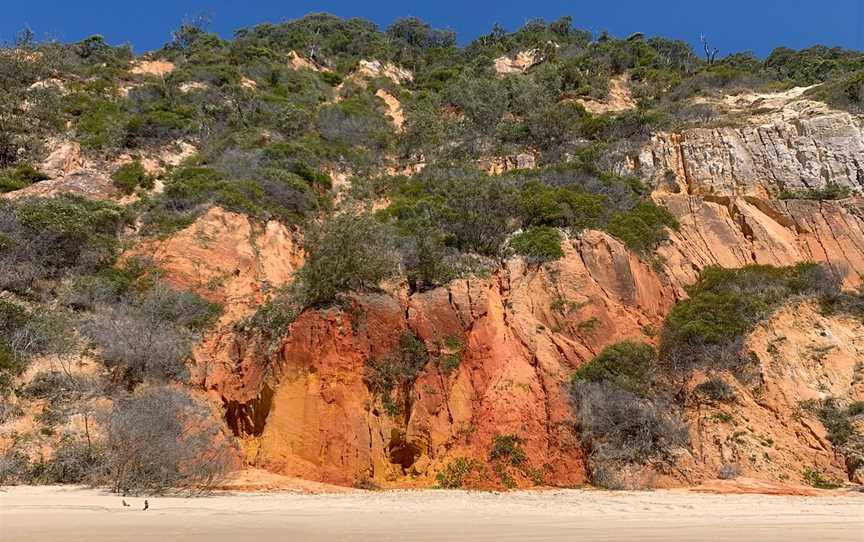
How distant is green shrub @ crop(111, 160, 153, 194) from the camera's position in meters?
22.2

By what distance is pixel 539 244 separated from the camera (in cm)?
1820

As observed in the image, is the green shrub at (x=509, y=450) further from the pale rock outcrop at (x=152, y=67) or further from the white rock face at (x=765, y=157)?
the pale rock outcrop at (x=152, y=67)

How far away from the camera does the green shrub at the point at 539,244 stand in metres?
17.9

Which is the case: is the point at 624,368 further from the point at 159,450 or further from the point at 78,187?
the point at 78,187

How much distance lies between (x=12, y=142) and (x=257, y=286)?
43.6ft

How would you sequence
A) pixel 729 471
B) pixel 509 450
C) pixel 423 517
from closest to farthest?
pixel 423 517
pixel 729 471
pixel 509 450

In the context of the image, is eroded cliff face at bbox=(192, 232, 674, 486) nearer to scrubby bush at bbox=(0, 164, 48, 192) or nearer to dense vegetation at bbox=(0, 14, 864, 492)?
dense vegetation at bbox=(0, 14, 864, 492)

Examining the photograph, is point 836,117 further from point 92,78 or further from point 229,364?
point 92,78

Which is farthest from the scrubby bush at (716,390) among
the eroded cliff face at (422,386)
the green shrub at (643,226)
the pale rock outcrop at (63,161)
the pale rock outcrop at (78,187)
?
the pale rock outcrop at (63,161)

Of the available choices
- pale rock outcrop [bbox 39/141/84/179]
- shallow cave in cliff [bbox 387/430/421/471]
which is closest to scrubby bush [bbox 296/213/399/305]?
shallow cave in cliff [bbox 387/430/421/471]

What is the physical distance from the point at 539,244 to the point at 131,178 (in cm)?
1618

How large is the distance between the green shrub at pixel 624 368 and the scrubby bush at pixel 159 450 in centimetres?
879

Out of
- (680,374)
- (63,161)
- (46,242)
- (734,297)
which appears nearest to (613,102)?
(734,297)

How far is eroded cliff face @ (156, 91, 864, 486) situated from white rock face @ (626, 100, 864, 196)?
305cm
